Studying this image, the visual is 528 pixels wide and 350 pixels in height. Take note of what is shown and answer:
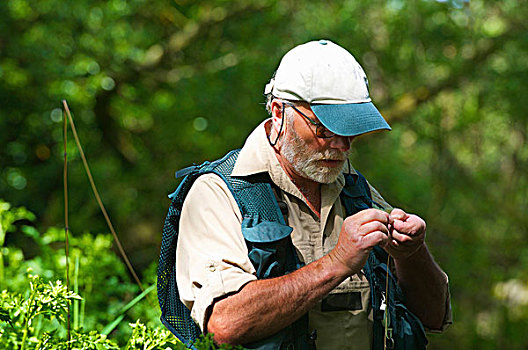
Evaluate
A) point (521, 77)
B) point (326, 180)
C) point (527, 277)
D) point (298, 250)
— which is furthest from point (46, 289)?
point (527, 277)

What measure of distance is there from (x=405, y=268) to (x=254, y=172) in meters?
0.59

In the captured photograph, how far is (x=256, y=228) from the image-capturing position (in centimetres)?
215

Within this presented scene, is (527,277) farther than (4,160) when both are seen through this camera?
Yes

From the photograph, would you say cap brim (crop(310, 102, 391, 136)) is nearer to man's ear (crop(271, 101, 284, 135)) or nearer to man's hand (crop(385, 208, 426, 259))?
man's ear (crop(271, 101, 284, 135))

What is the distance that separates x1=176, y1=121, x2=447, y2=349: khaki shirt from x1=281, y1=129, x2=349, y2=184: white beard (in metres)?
0.06

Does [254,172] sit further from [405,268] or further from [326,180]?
[405,268]

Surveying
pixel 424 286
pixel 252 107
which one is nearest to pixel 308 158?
pixel 424 286

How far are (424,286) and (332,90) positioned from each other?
720 mm

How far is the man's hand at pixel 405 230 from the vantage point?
7.25ft

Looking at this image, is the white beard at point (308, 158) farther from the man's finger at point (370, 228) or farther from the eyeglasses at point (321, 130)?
the man's finger at point (370, 228)

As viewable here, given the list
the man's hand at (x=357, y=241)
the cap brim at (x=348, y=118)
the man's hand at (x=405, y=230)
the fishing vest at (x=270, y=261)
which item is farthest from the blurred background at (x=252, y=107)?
A: the man's hand at (x=357, y=241)

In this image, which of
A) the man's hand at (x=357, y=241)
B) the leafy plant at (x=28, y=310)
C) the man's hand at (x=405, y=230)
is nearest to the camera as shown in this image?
the leafy plant at (x=28, y=310)

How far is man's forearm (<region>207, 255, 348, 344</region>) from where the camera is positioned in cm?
207

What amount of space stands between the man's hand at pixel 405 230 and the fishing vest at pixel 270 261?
195mm
